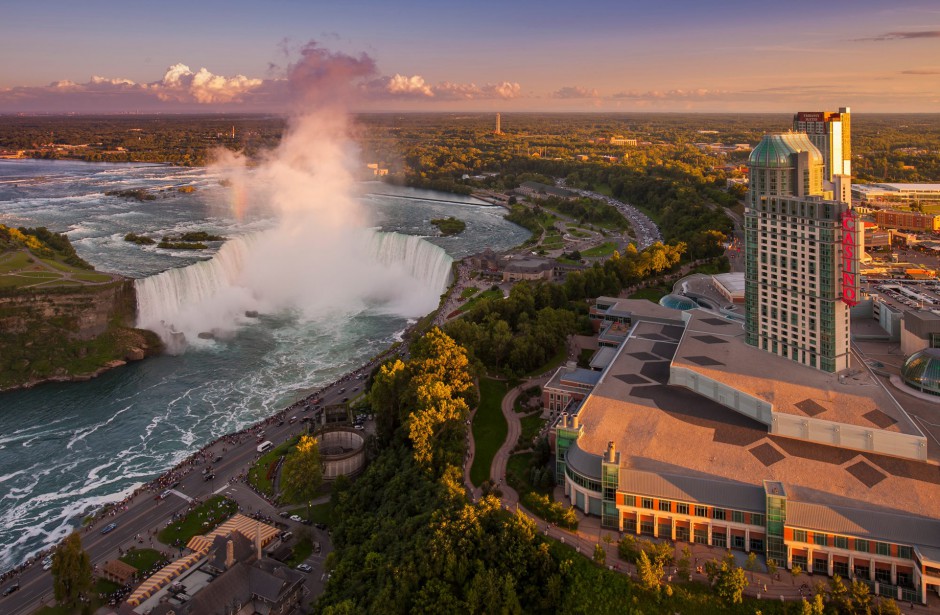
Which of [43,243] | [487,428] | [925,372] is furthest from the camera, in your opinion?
[43,243]

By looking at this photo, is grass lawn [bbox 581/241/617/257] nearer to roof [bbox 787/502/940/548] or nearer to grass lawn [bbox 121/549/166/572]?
roof [bbox 787/502/940/548]

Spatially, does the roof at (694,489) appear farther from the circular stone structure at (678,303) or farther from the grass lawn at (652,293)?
the grass lawn at (652,293)

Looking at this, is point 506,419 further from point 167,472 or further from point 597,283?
point 597,283

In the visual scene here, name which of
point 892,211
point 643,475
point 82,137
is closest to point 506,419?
point 643,475

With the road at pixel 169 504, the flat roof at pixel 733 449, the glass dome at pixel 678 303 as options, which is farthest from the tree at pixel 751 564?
the glass dome at pixel 678 303

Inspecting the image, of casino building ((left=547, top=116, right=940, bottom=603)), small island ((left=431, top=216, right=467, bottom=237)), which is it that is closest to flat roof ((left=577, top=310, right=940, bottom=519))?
casino building ((left=547, top=116, right=940, bottom=603))

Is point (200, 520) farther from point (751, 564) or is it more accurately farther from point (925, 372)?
point (925, 372)

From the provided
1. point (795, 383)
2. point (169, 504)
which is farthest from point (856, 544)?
point (169, 504)
